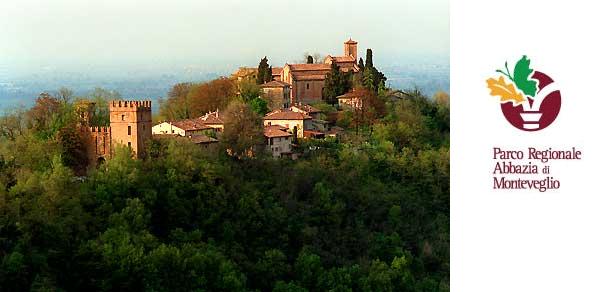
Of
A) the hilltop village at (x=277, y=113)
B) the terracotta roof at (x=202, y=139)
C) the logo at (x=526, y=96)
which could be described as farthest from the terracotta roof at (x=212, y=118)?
the logo at (x=526, y=96)

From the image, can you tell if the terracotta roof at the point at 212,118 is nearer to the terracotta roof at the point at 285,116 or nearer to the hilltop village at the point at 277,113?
Result: the hilltop village at the point at 277,113

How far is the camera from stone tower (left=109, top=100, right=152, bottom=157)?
349 inches

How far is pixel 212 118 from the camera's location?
10344 millimetres

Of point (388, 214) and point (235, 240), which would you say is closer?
point (235, 240)

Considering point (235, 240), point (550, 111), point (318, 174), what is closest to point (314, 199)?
point (318, 174)

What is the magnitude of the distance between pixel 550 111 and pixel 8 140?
6.62 m

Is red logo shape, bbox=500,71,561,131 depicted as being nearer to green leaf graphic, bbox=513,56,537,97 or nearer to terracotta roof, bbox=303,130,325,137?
green leaf graphic, bbox=513,56,537,97

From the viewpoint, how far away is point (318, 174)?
10.4 meters

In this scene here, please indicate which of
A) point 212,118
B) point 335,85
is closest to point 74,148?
point 212,118

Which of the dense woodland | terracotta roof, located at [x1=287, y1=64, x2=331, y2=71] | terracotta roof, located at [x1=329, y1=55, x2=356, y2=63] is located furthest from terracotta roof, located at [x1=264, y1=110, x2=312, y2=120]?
terracotta roof, located at [x1=329, y1=55, x2=356, y2=63]

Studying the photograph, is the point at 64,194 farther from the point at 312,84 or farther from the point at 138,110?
the point at 312,84

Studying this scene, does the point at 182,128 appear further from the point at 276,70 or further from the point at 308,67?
the point at 276,70

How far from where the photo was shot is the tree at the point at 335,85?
13.0 metres

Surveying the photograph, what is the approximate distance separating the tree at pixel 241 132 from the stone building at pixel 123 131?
112 cm
